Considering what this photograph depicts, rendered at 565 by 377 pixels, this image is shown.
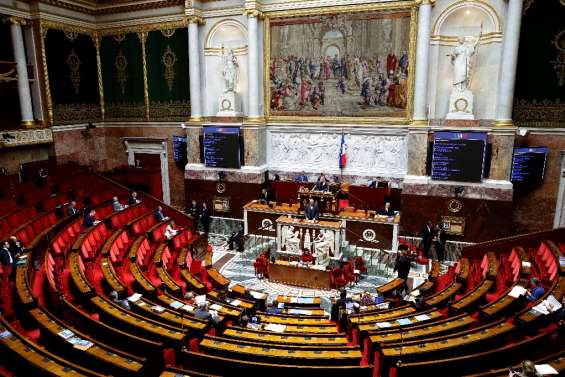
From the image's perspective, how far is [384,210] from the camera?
15.6m

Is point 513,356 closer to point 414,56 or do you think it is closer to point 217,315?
point 217,315

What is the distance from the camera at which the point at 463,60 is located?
14836 millimetres

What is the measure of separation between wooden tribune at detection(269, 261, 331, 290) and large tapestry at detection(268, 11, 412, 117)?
761cm

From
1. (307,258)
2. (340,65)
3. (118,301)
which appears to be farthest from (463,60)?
(118,301)

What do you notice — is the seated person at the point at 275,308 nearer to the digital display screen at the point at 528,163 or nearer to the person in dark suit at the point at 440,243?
the person in dark suit at the point at 440,243

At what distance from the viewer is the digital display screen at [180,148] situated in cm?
1941

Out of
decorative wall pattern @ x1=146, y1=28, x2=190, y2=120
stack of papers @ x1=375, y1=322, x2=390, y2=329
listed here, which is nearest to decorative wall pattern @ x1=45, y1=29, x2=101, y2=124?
decorative wall pattern @ x1=146, y1=28, x2=190, y2=120

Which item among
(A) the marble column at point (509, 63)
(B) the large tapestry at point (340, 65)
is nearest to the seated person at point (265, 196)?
(B) the large tapestry at point (340, 65)

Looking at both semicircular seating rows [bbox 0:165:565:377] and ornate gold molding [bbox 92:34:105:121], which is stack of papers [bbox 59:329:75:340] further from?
ornate gold molding [bbox 92:34:105:121]

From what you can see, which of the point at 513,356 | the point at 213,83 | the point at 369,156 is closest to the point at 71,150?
the point at 213,83

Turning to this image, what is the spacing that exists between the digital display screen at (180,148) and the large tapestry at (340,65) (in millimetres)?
4666

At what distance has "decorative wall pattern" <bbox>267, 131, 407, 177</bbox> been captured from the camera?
54.2ft

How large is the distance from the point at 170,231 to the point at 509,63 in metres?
13.5

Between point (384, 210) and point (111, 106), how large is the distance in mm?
14805
